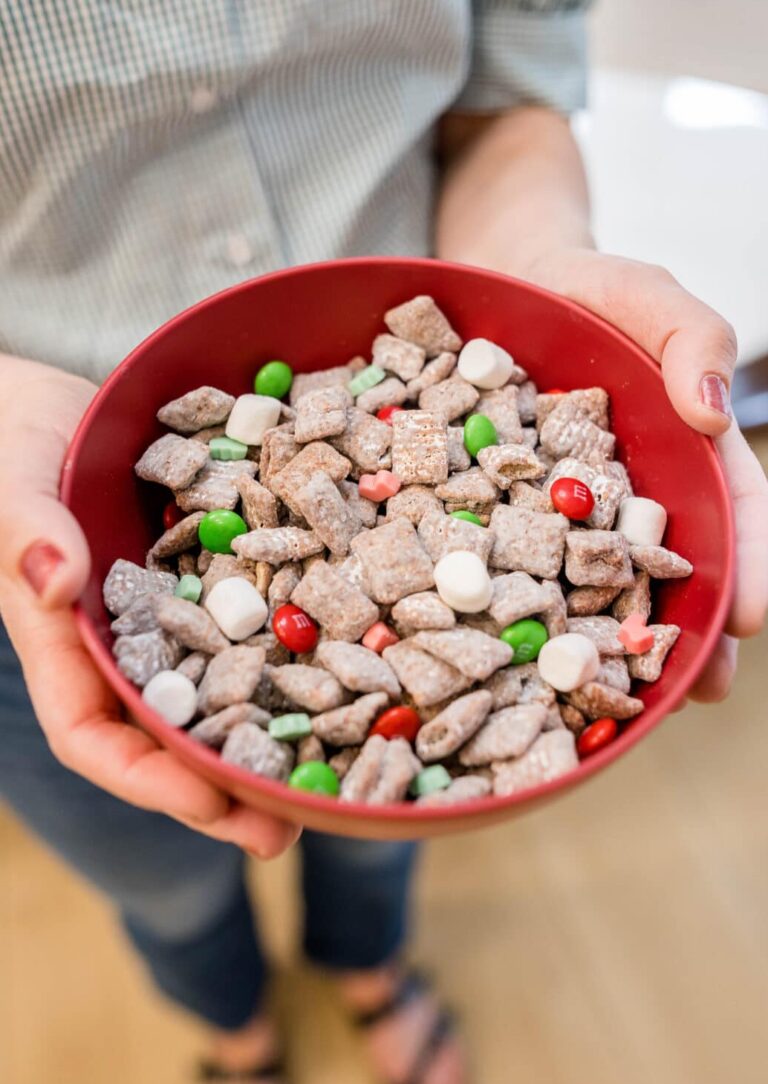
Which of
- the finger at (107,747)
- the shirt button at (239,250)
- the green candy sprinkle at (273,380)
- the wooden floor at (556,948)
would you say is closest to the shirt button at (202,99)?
the shirt button at (239,250)

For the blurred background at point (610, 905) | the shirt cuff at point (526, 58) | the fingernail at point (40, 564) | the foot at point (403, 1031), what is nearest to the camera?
the fingernail at point (40, 564)

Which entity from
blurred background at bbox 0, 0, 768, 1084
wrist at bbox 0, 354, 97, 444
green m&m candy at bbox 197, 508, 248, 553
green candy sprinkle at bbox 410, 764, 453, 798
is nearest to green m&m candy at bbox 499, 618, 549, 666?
green candy sprinkle at bbox 410, 764, 453, 798

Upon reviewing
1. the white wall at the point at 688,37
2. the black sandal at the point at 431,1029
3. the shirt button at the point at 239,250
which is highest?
the white wall at the point at 688,37

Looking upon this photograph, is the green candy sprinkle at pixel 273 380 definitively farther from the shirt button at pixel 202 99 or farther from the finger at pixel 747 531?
the finger at pixel 747 531

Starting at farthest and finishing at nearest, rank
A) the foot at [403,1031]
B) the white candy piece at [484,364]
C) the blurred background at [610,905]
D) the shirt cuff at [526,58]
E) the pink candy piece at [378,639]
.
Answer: the foot at [403,1031]
the blurred background at [610,905]
the shirt cuff at [526,58]
the white candy piece at [484,364]
the pink candy piece at [378,639]

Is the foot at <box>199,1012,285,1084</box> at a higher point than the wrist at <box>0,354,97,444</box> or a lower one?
lower

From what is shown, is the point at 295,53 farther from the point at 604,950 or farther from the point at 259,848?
the point at 604,950

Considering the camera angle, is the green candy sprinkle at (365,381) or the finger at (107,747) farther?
the green candy sprinkle at (365,381)

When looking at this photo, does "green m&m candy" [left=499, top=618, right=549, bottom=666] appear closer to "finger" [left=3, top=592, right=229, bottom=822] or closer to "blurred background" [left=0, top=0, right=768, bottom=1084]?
"finger" [left=3, top=592, right=229, bottom=822]
